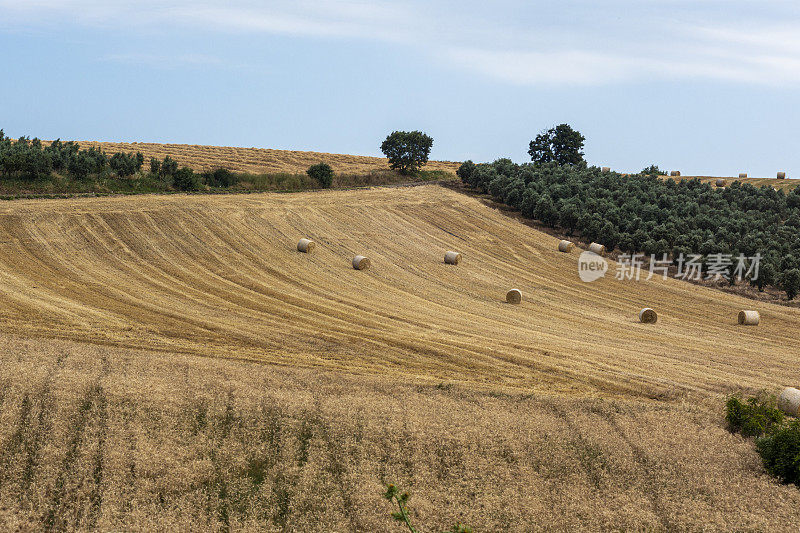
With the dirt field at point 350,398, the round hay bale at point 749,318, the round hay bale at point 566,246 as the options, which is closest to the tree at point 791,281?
the dirt field at point 350,398

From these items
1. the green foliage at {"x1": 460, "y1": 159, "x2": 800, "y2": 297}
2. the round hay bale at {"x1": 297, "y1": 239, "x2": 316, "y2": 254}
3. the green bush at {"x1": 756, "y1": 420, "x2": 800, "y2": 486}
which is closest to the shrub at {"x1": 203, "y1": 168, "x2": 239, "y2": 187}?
the round hay bale at {"x1": 297, "y1": 239, "x2": 316, "y2": 254}

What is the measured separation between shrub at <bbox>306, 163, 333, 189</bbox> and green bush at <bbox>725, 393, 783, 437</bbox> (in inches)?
1802

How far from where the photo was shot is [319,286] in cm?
3350

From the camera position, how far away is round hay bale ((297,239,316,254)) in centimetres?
3991

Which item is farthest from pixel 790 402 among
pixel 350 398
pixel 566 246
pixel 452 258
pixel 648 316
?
pixel 566 246

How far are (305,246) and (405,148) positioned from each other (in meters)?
34.8

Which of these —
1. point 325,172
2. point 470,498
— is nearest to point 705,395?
point 470,498

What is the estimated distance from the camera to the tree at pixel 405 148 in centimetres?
7212

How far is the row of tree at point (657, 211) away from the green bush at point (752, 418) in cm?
2555

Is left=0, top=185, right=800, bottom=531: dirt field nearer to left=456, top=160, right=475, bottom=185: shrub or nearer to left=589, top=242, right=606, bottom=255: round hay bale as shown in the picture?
left=589, top=242, right=606, bottom=255: round hay bale

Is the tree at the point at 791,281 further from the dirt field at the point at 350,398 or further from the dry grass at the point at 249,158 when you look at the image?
the dry grass at the point at 249,158

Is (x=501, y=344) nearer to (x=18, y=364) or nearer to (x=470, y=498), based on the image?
(x=470, y=498)

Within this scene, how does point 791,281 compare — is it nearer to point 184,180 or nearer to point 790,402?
point 790,402

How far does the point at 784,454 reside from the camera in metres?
15.1
